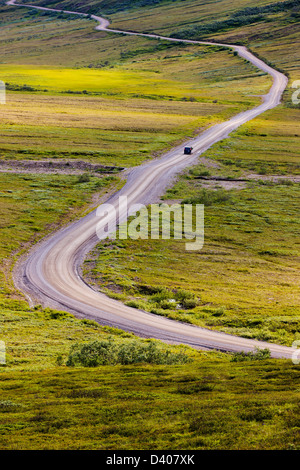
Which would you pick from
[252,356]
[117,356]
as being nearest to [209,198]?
[252,356]

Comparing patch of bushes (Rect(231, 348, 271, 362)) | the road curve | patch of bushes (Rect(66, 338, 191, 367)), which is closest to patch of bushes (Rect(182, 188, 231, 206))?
the road curve

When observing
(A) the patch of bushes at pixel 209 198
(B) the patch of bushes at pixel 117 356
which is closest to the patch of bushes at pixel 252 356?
(B) the patch of bushes at pixel 117 356

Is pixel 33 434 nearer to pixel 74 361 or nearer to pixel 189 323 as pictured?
pixel 74 361

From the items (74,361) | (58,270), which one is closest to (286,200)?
(58,270)

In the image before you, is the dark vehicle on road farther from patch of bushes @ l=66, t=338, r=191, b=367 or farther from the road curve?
patch of bushes @ l=66, t=338, r=191, b=367

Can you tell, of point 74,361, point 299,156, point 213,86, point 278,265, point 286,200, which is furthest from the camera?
point 213,86
